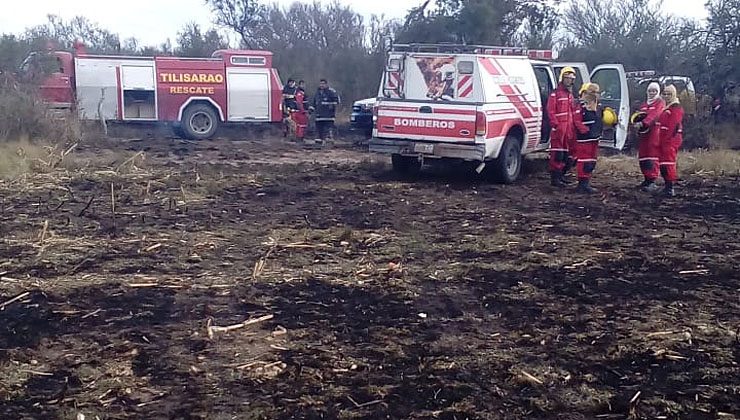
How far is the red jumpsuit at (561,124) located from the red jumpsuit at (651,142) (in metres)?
0.95

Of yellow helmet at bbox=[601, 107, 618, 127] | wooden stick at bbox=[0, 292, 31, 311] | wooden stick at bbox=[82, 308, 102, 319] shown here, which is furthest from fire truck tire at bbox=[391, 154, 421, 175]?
wooden stick at bbox=[82, 308, 102, 319]

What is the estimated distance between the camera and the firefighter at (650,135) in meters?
11.8

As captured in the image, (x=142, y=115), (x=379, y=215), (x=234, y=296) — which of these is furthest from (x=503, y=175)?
(x=142, y=115)

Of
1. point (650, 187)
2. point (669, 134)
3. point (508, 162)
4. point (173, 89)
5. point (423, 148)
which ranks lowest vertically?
point (650, 187)

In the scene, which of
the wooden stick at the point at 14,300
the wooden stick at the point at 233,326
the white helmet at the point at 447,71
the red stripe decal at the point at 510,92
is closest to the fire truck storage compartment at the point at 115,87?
the white helmet at the point at 447,71

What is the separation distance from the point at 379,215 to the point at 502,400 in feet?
17.9

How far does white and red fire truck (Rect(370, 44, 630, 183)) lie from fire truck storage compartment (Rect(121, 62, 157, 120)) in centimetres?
940

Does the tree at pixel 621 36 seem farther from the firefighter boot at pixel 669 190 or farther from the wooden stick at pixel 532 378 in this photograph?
the wooden stick at pixel 532 378

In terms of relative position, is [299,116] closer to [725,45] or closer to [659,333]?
[725,45]

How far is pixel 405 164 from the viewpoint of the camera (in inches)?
533

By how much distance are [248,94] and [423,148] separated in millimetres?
10318

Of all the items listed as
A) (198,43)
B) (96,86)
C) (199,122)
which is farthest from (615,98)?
(198,43)

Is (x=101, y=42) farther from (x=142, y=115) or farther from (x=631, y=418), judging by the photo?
(x=631, y=418)

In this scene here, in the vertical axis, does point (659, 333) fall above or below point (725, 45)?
below
